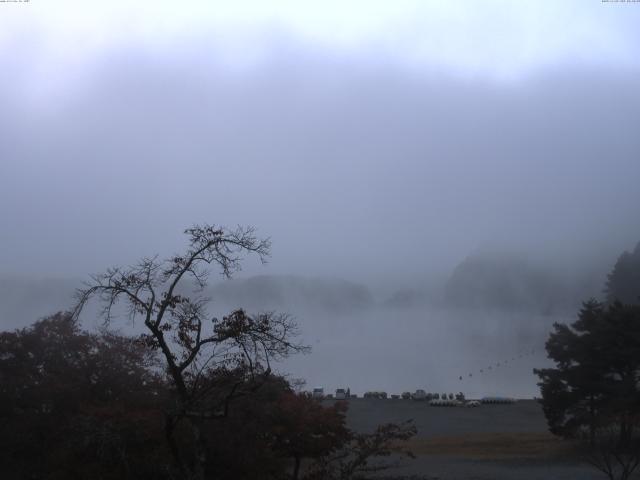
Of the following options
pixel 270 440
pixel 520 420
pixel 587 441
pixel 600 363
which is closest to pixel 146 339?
pixel 270 440

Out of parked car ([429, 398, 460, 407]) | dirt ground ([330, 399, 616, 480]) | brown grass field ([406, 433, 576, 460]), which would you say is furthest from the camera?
parked car ([429, 398, 460, 407])

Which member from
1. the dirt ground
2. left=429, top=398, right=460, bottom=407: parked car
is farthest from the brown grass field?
left=429, top=398, right=460, bottom=407: parked car

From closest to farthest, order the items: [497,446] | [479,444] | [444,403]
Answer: [497,446] < [479,444] < [444,403]

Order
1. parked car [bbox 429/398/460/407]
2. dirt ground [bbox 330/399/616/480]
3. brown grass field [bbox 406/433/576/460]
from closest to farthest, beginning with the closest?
dirt ground [bbox 330/399/616/480] → brown grass field [bbox 406/433/576/460] → parked car [bbox 429/398/460/407]

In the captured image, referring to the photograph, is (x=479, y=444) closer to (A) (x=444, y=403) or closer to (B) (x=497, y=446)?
(B) (x=497, y=446)

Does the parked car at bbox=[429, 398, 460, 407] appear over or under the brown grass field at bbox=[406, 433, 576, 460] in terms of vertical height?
over

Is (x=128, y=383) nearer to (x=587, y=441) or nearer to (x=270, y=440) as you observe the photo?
(x=270, y=440)

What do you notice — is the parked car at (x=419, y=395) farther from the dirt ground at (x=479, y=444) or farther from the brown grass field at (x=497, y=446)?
the brown grass field at (x=497, y=446)

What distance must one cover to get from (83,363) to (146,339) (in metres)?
12.9

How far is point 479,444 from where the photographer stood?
148 feet

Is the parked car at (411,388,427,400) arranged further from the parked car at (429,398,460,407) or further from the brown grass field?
the brown grass field

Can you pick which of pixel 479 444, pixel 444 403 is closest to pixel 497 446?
pixel 479 444

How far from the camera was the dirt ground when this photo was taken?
32125 mm

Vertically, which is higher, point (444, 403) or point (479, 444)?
point (444, 403)
